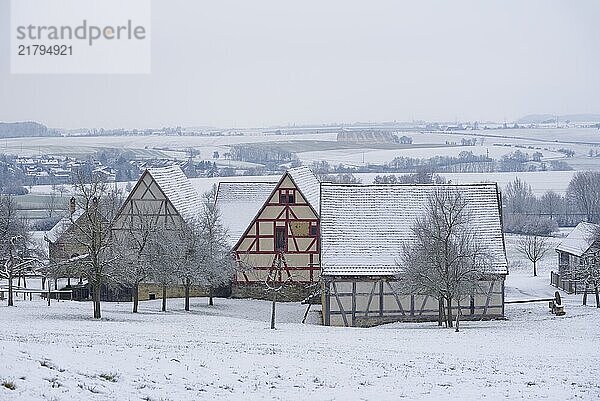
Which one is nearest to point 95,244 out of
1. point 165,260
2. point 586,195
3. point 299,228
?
point 165,260

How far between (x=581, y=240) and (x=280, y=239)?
21.1 m

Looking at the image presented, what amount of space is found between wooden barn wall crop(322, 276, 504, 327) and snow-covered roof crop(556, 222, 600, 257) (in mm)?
16917

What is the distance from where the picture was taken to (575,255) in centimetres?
5219

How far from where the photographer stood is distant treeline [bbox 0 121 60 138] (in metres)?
158

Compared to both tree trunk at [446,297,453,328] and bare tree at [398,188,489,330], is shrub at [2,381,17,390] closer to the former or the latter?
bare tree at [398,188,489,330]

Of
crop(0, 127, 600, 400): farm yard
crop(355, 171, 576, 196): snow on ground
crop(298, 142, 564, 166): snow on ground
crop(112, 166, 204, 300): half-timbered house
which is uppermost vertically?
crop(298, 142, 564, 166): snow on ground

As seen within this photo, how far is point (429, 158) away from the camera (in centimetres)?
16812

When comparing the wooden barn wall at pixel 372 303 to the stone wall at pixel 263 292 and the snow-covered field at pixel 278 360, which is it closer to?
the snow-covered field at pixel 278 360

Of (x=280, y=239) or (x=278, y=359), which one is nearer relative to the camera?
(x=278, y=359)

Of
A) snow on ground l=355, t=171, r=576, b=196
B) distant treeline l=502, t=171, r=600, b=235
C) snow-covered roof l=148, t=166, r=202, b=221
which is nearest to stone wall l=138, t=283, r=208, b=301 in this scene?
snow-covered roof l=148, t=166, r=202, b=221

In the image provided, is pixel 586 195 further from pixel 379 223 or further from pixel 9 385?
pixel 9 385

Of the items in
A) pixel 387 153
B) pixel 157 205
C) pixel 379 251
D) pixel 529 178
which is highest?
pixel 387 153

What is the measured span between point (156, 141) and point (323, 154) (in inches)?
1615

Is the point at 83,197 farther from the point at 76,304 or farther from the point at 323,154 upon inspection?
the point at 323,154
